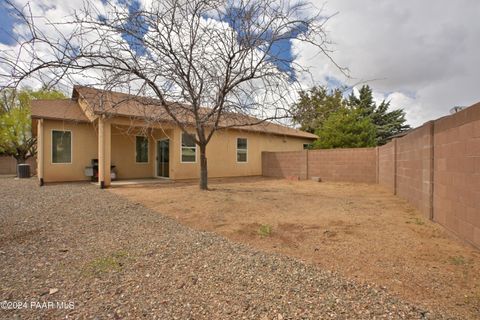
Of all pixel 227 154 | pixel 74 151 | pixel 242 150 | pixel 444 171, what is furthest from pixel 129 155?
pixel 444 171

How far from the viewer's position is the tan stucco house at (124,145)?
10375 millimetres

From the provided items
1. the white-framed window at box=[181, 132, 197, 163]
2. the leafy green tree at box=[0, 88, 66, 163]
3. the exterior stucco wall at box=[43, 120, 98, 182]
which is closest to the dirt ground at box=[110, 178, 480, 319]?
the white-framed window at box=[181, 132, 197, 163]

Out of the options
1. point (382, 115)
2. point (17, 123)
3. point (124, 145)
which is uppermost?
point (382, 115)

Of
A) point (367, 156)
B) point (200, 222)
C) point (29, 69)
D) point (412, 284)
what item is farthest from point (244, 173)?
point (412, 284)

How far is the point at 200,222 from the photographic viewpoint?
5.08 m

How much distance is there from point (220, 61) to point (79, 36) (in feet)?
11.7

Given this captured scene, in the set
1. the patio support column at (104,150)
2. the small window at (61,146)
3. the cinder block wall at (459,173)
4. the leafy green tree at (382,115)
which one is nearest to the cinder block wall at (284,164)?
the patio support column at (104,150)

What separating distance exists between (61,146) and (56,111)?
1.59 m

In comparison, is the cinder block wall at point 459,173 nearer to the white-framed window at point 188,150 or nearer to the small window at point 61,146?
the white-framed window at point 188,150

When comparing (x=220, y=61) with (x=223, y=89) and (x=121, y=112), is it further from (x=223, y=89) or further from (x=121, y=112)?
(x=121, y=112)

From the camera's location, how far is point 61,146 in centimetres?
1162

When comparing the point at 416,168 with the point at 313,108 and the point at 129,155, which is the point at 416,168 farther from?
the point at 129,155

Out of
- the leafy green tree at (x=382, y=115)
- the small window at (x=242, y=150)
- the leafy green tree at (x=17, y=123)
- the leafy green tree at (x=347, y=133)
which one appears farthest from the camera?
the leafy green tree at (x=382, y=115)

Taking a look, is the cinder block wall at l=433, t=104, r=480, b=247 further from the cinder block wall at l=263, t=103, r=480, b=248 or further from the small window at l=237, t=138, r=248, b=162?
the small window at l=237, t=138, r=248, b=162
